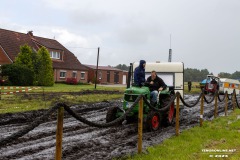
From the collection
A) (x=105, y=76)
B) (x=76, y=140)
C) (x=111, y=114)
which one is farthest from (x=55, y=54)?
(x=76, y=140)

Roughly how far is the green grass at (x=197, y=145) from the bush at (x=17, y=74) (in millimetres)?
25414

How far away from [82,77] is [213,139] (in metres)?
41.0

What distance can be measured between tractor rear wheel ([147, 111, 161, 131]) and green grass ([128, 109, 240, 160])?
109 cm

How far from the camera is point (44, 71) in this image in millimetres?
34875

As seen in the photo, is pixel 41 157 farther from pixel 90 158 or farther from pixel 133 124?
pixel 133 124

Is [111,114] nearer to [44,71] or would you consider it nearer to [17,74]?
[17,74]

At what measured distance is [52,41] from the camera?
47500mm

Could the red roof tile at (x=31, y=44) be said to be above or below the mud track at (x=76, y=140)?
above

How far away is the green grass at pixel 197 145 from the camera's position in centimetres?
655

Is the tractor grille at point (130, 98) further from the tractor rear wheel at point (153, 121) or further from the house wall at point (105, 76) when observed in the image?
the house wall at point (105, 76)

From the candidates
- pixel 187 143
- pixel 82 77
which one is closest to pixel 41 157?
pixel 187 143

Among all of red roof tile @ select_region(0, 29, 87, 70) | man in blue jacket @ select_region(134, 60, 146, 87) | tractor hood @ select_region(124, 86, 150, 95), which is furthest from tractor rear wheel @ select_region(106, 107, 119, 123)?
red roof tile @ select_region(0, 29, 87, 70)

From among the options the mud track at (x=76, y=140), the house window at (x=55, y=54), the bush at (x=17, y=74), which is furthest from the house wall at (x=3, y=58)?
the mud track at (x=76, y=140)

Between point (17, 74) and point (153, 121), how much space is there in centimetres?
2483
